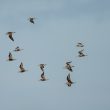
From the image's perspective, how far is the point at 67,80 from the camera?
465ft

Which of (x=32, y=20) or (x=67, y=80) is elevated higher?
(x=32, y=20)

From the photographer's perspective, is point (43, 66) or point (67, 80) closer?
point (67, 80)

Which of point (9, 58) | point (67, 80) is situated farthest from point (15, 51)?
point (67, 80)

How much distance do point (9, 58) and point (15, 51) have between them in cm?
191

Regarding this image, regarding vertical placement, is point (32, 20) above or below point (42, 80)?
above

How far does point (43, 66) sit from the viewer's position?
495 ft

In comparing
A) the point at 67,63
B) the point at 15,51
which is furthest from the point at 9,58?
the point at 67,63

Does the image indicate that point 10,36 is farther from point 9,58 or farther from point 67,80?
point 67,80

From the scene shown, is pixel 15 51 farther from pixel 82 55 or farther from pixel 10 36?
pixel 82 55

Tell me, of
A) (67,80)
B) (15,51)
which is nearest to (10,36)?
(15,51)

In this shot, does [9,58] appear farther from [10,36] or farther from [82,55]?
[82,55]

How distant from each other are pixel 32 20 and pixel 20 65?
994 cm

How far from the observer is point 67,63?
147m

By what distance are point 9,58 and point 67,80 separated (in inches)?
469
